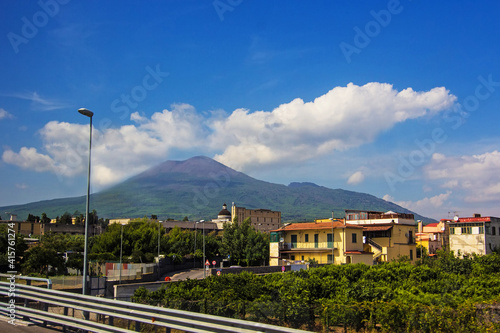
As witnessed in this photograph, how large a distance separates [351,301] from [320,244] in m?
36.3

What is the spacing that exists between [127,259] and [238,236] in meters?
18.4

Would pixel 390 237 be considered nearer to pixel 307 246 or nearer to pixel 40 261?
pixel 307 246

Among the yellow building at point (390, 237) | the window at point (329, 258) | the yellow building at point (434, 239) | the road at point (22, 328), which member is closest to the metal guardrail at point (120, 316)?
the road at point (22, 328)

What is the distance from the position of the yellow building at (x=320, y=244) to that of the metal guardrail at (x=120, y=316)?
41.2 metres

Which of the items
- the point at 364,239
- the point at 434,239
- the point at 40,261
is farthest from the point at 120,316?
the point at 434,239

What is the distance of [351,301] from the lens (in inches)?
656

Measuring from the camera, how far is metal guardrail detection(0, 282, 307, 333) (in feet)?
27.5

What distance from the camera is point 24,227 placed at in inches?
4090

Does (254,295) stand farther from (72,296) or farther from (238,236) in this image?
(238,236)

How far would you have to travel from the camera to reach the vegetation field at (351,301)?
1344cm

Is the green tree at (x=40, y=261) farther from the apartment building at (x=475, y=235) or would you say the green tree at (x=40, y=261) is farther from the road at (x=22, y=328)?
the apartment building at (x=475, y=235)

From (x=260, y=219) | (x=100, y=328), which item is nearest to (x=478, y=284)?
(x=100, y=328)

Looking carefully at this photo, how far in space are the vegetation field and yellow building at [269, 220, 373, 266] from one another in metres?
20.5

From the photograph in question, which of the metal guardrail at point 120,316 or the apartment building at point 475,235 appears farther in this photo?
the apartment building at point 475,235
